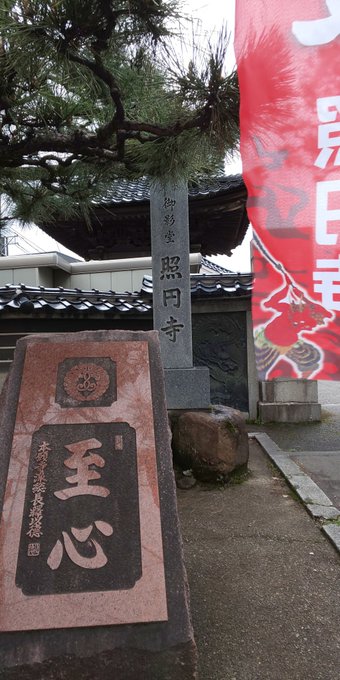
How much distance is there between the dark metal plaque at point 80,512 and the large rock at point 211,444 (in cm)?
247

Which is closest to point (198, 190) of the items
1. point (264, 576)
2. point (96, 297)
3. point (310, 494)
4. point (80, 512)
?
point (96, 297)

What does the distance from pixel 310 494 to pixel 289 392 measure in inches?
165

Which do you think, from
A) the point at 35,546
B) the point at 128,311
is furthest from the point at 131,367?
the point at 128,311

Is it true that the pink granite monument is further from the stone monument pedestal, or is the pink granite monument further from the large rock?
the stone monument pedestal

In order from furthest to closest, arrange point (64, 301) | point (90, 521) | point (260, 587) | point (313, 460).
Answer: point (64, 301)
point (313, 460)
point (260, 587)
point (90, 521)

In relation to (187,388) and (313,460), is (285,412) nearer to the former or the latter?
(313,460)

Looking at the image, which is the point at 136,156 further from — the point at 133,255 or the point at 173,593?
the point at 133,255

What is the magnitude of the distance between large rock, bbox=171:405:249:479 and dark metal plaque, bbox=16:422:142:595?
8.11ft

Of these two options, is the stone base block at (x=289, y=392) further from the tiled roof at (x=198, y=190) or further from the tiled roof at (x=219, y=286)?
the tiled roof at (x=198, y=190)

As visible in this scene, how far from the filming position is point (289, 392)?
27.7ft

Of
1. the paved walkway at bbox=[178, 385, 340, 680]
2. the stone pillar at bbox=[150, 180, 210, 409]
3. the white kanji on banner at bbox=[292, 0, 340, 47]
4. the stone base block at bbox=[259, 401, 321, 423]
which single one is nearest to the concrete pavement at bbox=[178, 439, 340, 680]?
the paved walkway at bbox=[178, 385, 340, 680]

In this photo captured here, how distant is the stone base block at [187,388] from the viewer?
5.44 meters

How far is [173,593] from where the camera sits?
6.72 ft

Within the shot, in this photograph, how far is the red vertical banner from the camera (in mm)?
2850
